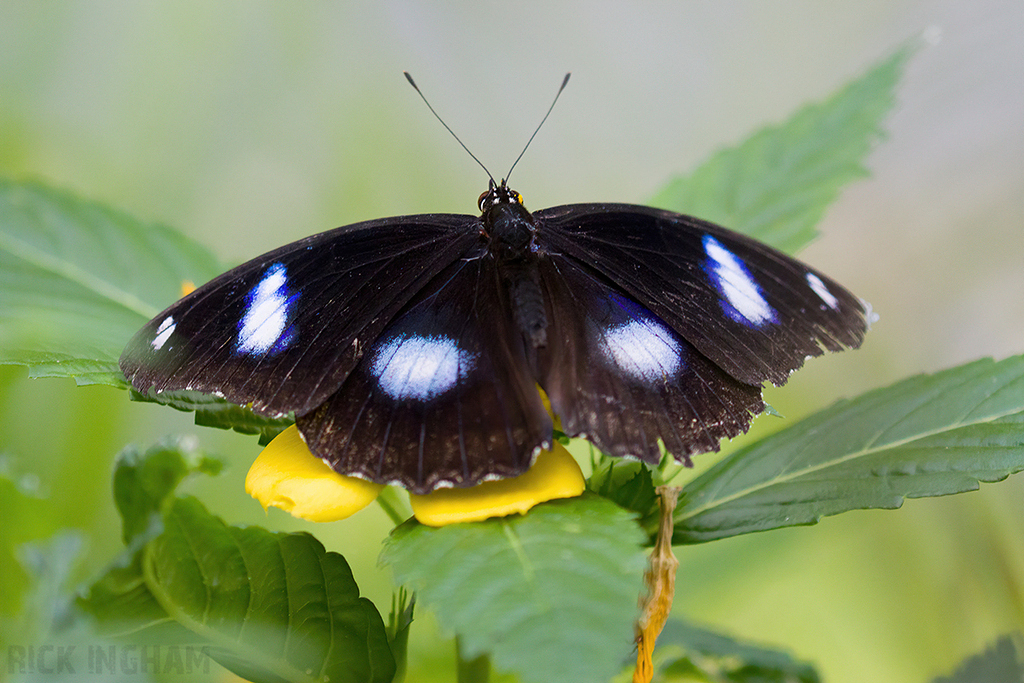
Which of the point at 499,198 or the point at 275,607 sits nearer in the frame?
the point at 275,607

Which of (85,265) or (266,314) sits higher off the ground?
(85,265)

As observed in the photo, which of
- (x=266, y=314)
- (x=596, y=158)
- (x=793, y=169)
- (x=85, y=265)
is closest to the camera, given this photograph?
(x=266, y=314)

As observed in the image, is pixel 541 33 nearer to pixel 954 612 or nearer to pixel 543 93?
pixel 543 93

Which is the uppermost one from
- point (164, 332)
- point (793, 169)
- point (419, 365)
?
point (793, 169)

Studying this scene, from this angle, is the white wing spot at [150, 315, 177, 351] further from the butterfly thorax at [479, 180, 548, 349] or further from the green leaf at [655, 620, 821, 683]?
the green leaf at [655, 620, 821, 683]

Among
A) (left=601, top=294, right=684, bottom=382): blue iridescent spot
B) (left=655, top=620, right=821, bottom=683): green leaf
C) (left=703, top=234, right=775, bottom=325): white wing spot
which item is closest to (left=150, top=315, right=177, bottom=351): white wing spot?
(left=601, top=294, right=684, bottom=382): blue iridescent spot

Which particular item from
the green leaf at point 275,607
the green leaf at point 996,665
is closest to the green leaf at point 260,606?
the green leaf at point 275,607

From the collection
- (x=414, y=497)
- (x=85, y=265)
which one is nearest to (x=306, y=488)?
(x=414, y=497)

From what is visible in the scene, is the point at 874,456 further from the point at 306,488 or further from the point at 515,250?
the point at 306,488
